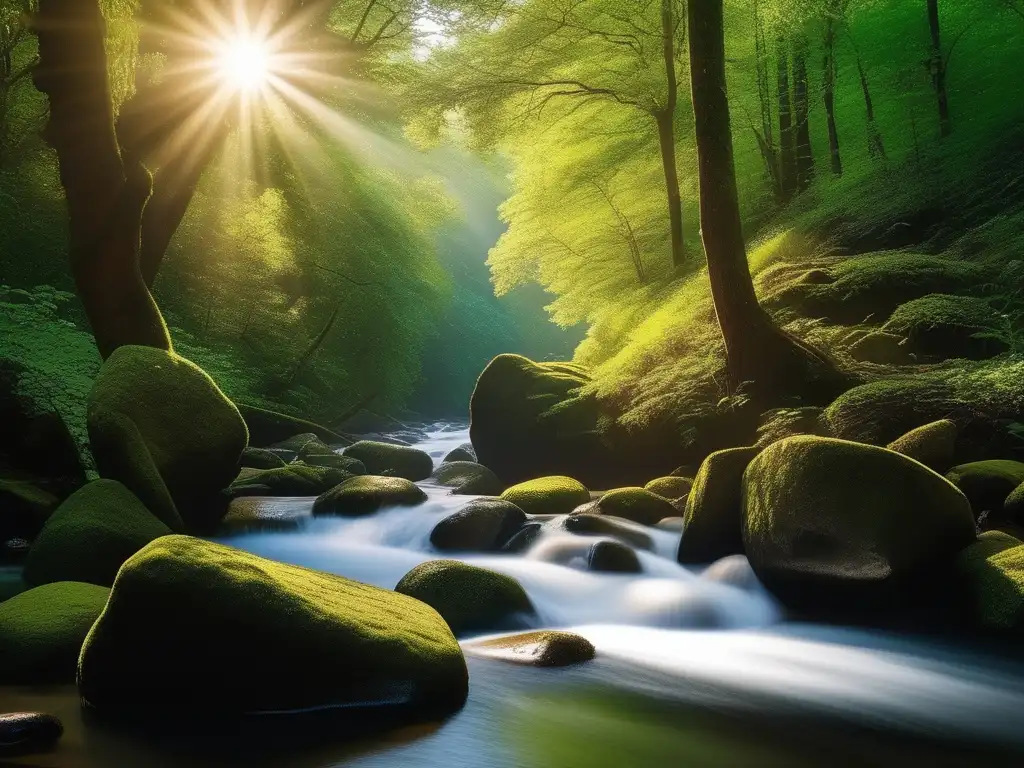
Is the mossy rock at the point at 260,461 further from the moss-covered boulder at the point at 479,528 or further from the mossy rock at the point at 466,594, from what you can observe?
the mossy rock at the point at 466,594

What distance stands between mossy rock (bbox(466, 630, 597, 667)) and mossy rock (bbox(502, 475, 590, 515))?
13.1 ft

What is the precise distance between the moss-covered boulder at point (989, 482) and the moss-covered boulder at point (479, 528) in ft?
12.4

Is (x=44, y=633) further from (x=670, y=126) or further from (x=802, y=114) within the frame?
(x=802, y=114)

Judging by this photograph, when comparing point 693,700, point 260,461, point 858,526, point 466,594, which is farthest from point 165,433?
point 858,526

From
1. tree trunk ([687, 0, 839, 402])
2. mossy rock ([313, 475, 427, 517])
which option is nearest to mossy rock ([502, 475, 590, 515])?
mossy rock ([313, 475, 427, 517])

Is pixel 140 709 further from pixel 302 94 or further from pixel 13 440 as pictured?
pixel 302 94

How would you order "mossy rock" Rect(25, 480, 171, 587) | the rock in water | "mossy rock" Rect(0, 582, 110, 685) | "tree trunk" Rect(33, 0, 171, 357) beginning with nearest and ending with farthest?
the rock in water, "mossy rock" Rect(0, 582, 110, 685), "mossy rock" Rect(25, 480, 171, 587), "tree trunk" Rect(33, 0, 171, 357)

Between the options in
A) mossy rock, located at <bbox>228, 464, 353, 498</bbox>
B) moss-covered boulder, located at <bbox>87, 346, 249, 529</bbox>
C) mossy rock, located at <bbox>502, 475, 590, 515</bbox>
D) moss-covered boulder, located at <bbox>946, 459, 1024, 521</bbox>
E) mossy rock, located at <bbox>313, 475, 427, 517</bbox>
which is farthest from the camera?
mossy rock, located at <bbox>228, 464, 353, 498</bbox>

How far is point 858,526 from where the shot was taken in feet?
16.9

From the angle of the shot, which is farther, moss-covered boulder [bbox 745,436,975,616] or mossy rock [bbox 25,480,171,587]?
mossy rock [bbox 25,480,171,587]

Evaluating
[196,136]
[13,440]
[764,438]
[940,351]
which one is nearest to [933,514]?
[764,438]

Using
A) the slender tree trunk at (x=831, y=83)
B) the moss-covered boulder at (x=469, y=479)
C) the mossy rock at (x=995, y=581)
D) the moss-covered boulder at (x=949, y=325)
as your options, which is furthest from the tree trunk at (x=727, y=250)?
the slender tree trunk at (x=831, y=83)

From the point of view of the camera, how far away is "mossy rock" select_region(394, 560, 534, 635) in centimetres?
527

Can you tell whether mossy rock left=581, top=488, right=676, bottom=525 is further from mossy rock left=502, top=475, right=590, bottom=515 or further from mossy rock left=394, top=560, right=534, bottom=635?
mossy rock left=394, top=560, right=534, bottom=635
